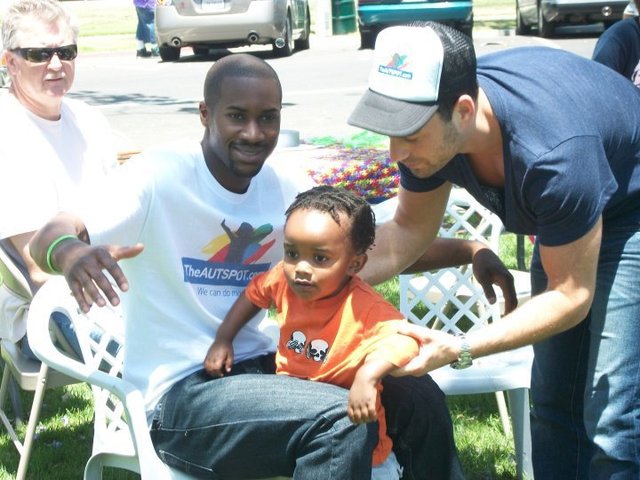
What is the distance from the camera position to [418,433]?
2773 mm

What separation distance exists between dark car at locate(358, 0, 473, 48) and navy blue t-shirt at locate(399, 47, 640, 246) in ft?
43.2

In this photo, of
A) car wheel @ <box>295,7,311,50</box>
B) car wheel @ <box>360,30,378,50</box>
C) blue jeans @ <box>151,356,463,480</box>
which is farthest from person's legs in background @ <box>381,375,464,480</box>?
car wheel @ <box>295,7,311,50</box>

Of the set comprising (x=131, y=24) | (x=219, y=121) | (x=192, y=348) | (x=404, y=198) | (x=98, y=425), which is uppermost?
(x=219, y=121)

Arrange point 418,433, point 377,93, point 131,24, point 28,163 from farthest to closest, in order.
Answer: point 131,24
point 28,163
point 418,433
point 377,93

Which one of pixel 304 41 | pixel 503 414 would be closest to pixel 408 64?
pixel 503 414

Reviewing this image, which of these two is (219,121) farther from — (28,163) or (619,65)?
(619,65)

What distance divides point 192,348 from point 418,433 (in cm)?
62

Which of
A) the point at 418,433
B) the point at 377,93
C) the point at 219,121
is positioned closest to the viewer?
the point at 377,93

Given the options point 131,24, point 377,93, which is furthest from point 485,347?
point 131,24

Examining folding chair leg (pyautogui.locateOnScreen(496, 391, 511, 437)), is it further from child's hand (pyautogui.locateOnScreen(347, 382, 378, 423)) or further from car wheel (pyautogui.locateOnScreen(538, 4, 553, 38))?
car wheel (pyautogui.locateOnScreen(538, 4, 553, 38))

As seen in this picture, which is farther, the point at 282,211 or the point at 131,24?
the point at 131,24

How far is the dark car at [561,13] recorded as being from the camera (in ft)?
53.5

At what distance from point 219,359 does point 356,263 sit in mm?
424

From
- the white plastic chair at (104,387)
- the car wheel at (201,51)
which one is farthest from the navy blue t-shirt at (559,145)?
the car wheel at (201,51)
